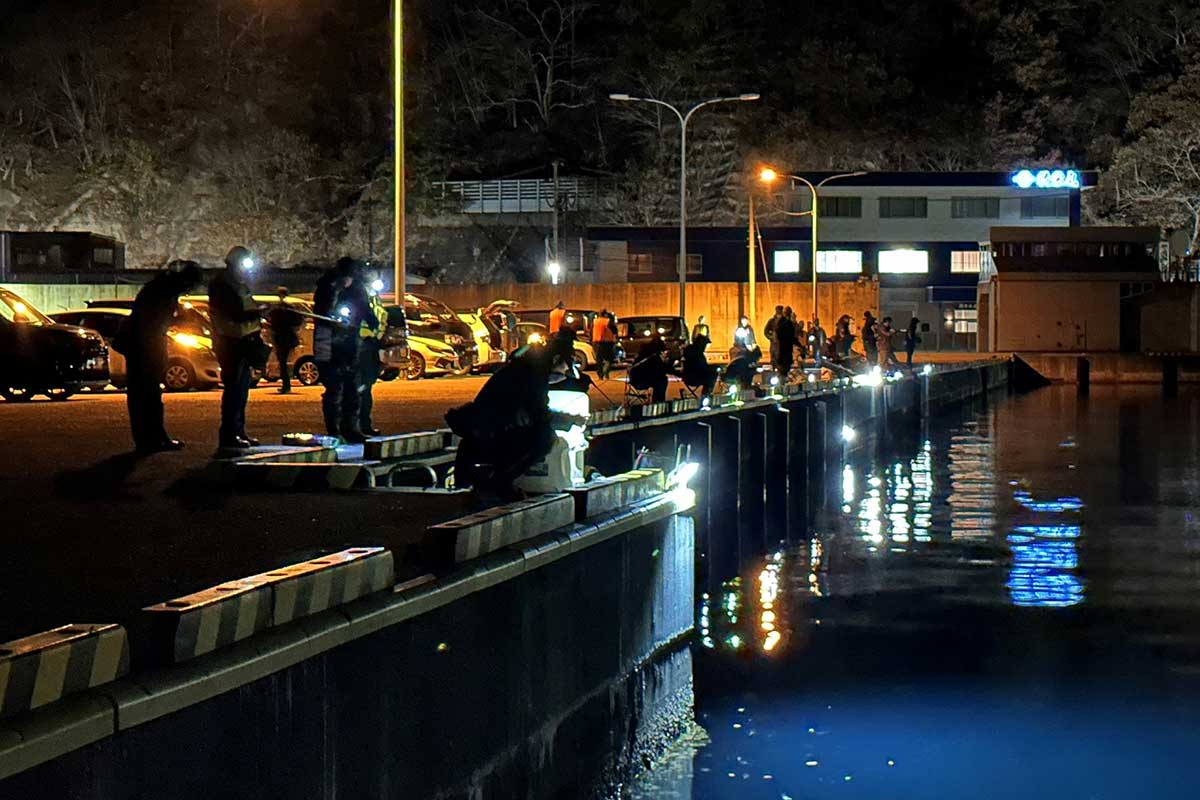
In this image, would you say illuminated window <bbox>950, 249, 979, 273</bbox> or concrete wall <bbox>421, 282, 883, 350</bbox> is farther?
illuminated window <bbox>950, 249, 979, 273</bbox>

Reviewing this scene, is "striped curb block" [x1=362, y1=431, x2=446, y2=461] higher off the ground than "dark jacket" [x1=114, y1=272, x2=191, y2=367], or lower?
lower

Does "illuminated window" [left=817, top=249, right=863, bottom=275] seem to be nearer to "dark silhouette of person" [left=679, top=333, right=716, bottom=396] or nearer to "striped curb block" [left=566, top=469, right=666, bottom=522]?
"dark silhouette of person" [left=679, top=333, right=716, bottom=396]

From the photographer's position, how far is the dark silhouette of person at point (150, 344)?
16.1 m

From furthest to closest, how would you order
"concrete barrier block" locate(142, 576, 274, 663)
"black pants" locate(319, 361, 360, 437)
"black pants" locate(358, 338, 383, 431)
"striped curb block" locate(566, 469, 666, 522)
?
"black pants" locate(358, 338, 383, 431), "black pants" locate(319, 361, 360, 437), "striped curb block" locate(566, 469, 666, 522), "concrete barrier block" locate(142, 576, 274, 663)

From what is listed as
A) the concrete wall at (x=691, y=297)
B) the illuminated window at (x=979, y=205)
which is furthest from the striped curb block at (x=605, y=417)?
the illuminated window at (x=979, y=205)

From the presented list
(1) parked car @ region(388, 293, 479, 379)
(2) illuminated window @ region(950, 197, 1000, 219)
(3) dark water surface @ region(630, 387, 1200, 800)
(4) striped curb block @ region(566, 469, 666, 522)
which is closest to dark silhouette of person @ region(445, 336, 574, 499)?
(4) striped curb block @ region(566, 469, 666, 522)

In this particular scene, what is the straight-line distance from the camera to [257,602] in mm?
7043

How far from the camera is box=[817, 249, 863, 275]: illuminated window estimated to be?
85188 millimetres

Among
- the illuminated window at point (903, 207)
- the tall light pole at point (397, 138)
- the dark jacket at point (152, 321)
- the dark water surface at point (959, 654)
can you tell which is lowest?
the dark water surface at point (959, 654)

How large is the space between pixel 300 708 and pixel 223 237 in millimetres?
73446

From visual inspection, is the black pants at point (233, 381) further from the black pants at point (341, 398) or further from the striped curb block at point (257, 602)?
the striped curb block at point (257, 602)

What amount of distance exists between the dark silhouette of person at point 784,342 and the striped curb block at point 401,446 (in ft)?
76.1

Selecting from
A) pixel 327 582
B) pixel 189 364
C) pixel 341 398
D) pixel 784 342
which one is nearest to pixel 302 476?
pixel 341 398

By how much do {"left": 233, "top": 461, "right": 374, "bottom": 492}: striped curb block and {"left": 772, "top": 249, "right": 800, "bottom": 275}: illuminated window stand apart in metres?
70.4
